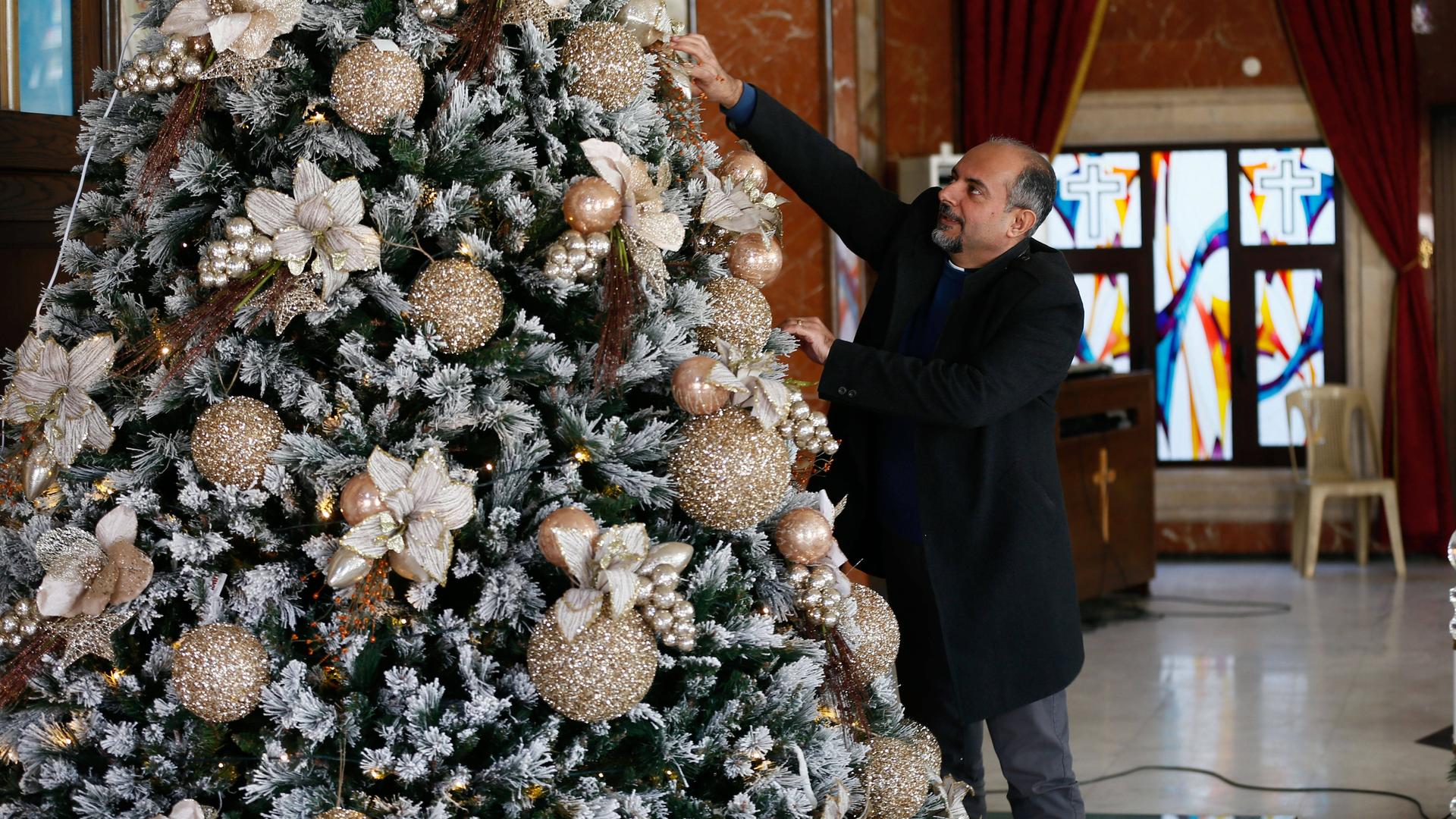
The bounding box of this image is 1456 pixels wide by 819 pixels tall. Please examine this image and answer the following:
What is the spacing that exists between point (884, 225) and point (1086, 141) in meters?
6.00

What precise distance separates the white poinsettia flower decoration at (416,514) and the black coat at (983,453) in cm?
104

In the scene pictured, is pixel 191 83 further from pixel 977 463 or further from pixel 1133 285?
pixel 1133 285

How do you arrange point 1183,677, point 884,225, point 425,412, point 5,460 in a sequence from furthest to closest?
point 1183,677 → point 884,225 → point 5,460 → point 425,412

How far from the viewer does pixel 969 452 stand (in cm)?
251

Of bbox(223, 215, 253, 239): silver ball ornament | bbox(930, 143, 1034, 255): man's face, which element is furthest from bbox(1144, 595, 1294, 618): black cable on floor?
bbox(223, 215, 253, 239): silver ball ornament

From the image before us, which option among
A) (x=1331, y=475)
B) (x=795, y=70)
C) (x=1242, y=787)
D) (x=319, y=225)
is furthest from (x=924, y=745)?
(x=1331, y=475)

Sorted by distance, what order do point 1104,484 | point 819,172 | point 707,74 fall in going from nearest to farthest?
point 707,74 < point 819,172 < point 1104,484

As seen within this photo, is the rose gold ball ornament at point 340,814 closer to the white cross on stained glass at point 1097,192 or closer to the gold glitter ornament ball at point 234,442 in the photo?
the gold glitter ornament ball at point 234,442

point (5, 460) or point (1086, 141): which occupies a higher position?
point (1086, 141)

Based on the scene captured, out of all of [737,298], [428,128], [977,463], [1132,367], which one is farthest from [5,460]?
[1132,367]

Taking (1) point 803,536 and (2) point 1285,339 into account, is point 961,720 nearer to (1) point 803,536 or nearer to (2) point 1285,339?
(1) point 803,536

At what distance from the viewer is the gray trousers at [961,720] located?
2.55 meters

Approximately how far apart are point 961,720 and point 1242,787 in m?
1.95

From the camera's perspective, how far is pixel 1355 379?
8.19 m
